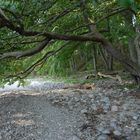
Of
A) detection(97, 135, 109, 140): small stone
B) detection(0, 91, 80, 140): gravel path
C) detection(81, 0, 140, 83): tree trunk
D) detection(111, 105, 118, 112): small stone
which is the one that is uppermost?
detection(81, 0, 140, 83): tree trunk

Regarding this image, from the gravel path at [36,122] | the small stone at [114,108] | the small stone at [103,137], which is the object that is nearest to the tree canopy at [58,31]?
the gravel path at [36,122]

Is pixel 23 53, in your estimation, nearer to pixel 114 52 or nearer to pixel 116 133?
pixel 116 133

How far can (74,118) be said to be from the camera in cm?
973

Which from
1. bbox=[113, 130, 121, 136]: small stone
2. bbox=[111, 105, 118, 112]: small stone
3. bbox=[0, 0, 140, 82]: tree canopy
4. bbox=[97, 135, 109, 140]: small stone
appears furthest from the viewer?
bbox=[111, 105, 118, 112]: small stone

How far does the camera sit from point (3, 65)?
11953 millimetres

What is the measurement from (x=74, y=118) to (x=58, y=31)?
319 centimetres

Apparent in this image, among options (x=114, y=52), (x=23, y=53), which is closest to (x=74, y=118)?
(x=23, y=53)

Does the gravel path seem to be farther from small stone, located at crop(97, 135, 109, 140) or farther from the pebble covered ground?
small stone, located at crop(97, 135, 109, 140)

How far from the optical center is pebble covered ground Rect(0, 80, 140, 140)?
8.33 meters

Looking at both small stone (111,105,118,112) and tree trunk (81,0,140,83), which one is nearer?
small stone (111,105,118,112)

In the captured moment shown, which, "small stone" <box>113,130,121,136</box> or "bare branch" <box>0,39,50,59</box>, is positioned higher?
"bare branch" <box>0,39,50,59</box>

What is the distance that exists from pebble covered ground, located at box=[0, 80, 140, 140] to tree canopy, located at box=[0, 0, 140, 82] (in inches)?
49.4

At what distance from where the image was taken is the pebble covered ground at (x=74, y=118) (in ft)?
27.3

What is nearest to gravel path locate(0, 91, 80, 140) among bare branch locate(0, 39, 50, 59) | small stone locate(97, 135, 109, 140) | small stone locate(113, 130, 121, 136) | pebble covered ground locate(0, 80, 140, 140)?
pebble covered ground locate(0, 80, 140, 140)
